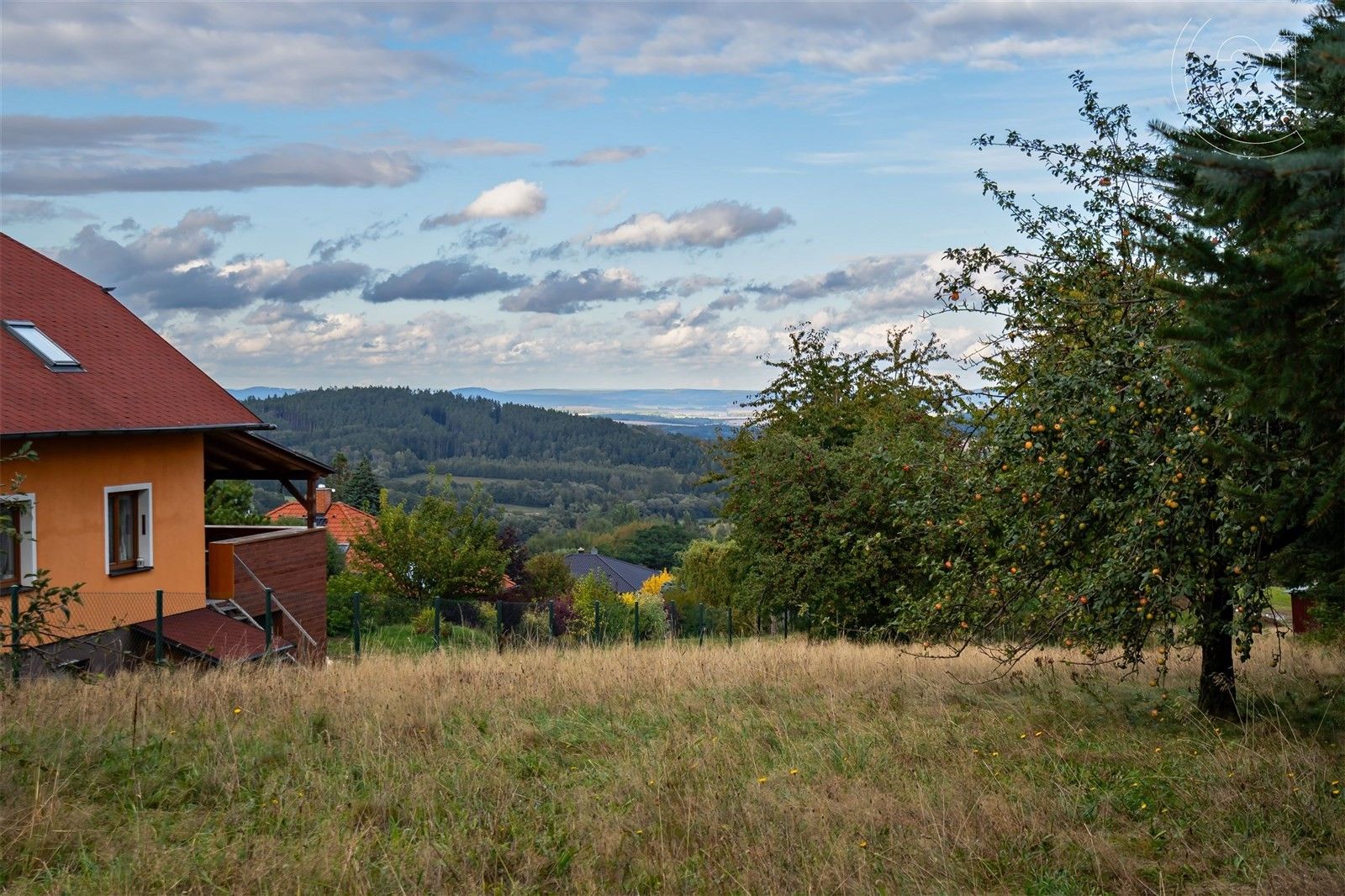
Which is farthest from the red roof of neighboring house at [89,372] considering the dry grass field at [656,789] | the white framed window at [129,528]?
the dry grass field at [656,789]

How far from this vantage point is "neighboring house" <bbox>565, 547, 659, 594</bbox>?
83.4 m

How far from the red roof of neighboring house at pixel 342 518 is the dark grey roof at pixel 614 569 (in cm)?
2024

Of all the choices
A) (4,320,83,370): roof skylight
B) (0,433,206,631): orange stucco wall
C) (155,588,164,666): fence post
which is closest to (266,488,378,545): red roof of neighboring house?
(0,433,206,631): orange stucco wall

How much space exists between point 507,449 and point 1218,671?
15398cm

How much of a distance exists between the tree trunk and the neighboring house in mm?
71095

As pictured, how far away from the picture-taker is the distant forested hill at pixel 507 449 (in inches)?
4867

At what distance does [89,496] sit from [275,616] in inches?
185

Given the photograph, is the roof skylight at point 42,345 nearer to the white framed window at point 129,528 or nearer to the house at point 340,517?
the white framed window at point 129,528

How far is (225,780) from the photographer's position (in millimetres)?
7148

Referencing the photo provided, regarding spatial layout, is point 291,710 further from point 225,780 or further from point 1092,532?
point 1092,532

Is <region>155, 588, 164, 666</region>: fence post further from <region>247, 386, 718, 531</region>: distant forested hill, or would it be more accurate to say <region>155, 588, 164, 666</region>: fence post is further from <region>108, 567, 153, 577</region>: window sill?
<region>247, 386, 718, 531</region>: distant forested hill

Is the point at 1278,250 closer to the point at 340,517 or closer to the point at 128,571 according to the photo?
the point at 128,571

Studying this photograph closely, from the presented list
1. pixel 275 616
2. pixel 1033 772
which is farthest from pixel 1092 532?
pixel 275 616

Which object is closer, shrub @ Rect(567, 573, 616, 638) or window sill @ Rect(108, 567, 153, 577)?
window sill @ Rect(108, 567, 153, 577)
